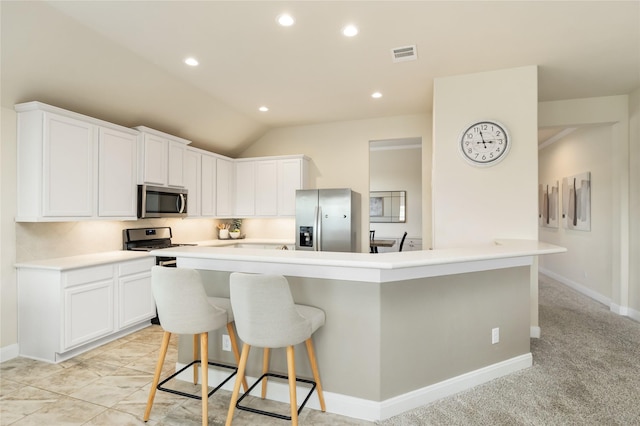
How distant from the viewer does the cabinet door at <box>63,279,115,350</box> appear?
2.94m

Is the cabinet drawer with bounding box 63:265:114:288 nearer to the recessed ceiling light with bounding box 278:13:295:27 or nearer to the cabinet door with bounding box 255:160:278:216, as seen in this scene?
the cabinet door with bounding box 255:160:278:216

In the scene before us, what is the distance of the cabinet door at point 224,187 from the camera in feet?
17.9

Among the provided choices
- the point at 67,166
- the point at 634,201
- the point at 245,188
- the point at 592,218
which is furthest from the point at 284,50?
the point at 592,218

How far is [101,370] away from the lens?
9.10 feet

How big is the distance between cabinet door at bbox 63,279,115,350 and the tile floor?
0.19 metres

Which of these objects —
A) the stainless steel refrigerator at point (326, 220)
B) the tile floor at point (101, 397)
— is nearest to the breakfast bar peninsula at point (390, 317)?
the tile floor at point (101, 397)

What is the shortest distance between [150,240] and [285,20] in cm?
330

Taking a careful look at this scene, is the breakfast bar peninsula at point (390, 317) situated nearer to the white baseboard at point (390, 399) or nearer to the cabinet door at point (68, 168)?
the white baseboard at point (390, 399)

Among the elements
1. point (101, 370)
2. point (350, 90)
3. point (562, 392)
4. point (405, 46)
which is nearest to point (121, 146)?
point (101, 370)

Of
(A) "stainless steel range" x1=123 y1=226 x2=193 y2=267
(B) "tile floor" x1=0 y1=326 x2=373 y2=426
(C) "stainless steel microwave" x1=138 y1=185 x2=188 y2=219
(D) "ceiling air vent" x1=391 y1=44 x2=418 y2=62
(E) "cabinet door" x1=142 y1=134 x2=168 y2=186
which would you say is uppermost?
(D) "ceiling air vent" x1=391 y1=44 x2=418 y2=62

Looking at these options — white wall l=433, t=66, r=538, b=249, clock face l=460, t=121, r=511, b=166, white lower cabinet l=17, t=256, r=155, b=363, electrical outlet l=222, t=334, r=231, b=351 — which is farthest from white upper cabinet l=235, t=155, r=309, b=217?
electrical outlet l=222, t=334, r=231, b=351

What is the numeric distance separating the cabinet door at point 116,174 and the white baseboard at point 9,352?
4.53 feet

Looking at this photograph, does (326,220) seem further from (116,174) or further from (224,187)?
(116,174)

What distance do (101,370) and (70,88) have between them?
263 cm
